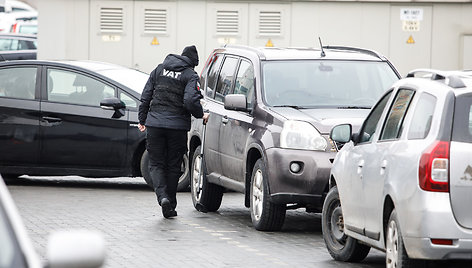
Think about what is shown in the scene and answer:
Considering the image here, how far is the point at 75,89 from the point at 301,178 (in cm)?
516

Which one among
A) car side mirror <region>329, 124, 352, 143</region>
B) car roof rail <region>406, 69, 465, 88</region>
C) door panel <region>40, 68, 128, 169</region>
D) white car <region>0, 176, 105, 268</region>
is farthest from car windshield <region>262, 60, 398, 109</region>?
white car <region>0, 176, 105, 268</region>

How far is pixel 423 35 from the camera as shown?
83.8ft

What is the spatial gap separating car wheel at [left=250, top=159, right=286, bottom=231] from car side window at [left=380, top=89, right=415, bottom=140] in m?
2.96

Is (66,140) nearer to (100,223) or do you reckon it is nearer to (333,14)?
(100,223)

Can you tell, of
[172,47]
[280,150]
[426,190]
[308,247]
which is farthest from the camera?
[172,47]

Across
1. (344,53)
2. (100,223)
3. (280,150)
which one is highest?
(344,53)

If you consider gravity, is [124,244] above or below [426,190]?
below

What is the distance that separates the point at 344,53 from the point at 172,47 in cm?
1190

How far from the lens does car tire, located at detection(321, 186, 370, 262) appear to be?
984 cm

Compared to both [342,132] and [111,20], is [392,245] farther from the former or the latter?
[111,20]

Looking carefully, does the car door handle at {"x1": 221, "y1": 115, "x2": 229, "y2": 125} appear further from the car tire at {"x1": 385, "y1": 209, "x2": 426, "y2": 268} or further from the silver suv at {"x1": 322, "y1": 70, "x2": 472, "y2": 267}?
the car tire at {"x1": 385, "y1": 209, "x2": 426, "y2": 268}

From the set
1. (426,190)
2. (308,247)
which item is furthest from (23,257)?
(308,247)

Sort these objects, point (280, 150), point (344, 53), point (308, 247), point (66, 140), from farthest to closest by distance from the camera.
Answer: point (66, 140), point (344, 53), point (280, 150), point (308, 247)

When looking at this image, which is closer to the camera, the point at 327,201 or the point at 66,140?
the point at 327,201
